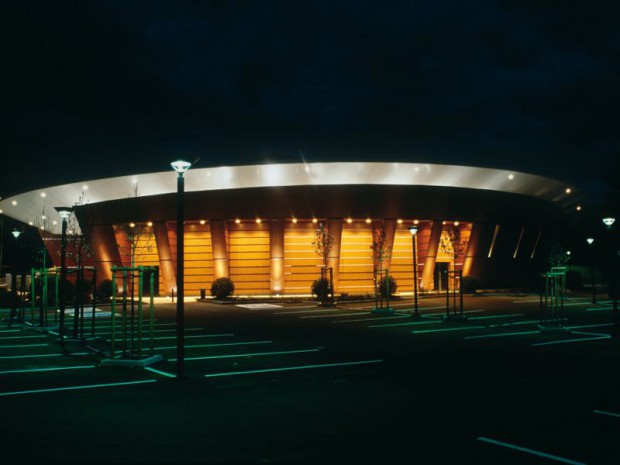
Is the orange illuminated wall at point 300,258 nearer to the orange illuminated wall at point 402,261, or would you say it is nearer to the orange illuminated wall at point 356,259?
the orange illuminated wall at point 356,259

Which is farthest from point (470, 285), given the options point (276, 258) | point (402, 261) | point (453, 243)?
point (276, 258)

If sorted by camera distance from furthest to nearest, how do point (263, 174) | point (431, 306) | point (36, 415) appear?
1. point (263, 174)
2. point (431, 306)
3. point (36, 415)

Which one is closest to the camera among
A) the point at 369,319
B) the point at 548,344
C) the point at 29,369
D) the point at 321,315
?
the point at 29,369

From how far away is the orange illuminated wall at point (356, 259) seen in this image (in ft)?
135

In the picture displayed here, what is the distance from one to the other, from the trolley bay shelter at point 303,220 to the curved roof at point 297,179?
82mm

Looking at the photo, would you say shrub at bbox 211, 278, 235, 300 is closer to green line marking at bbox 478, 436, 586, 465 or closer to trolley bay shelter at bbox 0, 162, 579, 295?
trolley bay shelter at bbox 0, 162, 579, 295

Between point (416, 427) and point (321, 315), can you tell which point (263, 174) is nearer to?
point (321, 315)

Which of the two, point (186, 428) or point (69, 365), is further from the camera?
point (69, 365)

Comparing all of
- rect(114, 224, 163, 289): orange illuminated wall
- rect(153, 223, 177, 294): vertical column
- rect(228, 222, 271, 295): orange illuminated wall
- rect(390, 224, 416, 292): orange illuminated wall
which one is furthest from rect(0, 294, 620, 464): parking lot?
rect(390, 224, 416, 292): orange illuminated wall

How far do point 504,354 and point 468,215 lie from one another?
29229 millimetres

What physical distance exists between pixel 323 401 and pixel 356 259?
33322 millimetres

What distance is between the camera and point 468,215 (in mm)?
41281

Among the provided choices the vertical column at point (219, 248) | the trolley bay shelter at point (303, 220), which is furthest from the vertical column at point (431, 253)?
the vertical column at point (219, 248)

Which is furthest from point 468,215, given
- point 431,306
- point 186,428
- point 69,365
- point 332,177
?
point 186,428
